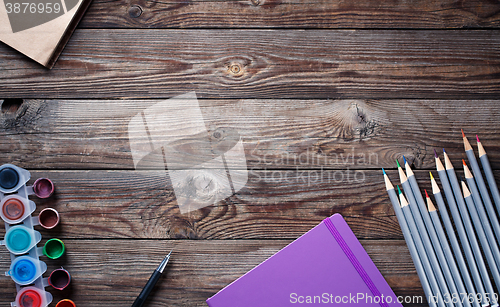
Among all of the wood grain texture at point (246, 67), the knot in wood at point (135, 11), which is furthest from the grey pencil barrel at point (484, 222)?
the knot in wood at point (135, 11)

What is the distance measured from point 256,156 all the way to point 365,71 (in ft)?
1.08

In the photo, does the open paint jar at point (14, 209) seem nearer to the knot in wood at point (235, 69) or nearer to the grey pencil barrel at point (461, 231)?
the knot in wood at point (235, 69)

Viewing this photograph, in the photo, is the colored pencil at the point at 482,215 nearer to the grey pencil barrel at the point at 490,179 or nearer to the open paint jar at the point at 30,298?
the grey pencil barrel at the point at 490,179

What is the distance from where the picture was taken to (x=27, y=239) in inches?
27.0

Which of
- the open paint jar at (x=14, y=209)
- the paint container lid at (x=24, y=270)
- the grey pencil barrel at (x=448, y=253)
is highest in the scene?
the open paint jar at (x=14, y=209)

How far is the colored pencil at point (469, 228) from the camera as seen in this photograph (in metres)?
0.69

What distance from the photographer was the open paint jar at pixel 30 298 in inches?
26.7

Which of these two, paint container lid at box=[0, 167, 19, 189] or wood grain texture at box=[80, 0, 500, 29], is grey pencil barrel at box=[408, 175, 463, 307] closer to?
wood grain texture at box=[80, 0, 500, 29]

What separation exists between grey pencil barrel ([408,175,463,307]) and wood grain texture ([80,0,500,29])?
385mm

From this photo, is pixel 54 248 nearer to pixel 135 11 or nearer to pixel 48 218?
pixel 48 218

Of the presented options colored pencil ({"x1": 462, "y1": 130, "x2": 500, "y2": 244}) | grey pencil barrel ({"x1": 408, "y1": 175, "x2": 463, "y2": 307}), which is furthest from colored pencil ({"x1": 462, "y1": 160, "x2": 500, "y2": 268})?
grey pencil barrel ({"x1": 408, "y1": 175, "x2": 463, "y2": 307})

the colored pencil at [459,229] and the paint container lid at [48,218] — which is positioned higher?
the paint container lid at [48,218]

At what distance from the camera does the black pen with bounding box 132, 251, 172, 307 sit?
0.68m

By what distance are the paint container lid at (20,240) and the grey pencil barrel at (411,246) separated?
81 cm
